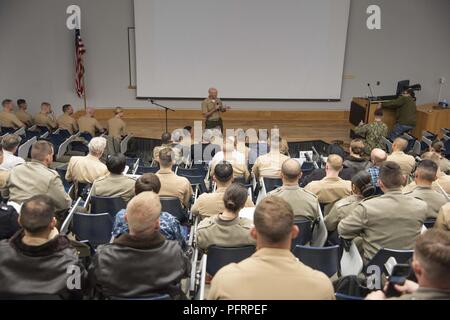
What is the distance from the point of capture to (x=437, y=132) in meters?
10.3

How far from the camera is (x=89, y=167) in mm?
5344

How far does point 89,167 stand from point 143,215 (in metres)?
3.04

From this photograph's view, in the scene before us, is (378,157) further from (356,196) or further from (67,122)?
(67,122)

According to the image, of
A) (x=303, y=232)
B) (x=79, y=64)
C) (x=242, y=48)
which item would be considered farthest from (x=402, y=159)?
(x=79, y=64)

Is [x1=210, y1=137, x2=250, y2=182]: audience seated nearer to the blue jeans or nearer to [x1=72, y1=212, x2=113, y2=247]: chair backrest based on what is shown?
[x1=72, y1=212, x2=113, y2=247]: chair backrest

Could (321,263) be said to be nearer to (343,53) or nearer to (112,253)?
(112,253)

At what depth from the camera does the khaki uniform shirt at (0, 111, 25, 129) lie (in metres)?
9.02

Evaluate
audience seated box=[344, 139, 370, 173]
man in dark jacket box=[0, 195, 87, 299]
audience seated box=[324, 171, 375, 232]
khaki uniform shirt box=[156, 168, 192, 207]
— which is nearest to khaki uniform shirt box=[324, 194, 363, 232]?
audience seated box=[324, 171, 375, 232]

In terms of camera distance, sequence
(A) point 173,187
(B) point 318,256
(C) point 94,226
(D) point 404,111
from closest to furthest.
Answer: (B) point 318,256 < (C) point 94,226 < (A) point 173,187 < (D) point 404,111

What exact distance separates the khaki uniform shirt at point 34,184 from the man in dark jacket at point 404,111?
7229mm

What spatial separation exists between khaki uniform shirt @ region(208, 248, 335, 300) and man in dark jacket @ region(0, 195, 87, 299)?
2.92 ft

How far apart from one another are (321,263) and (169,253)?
1.30 m

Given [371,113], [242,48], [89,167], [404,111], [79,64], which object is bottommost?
[89,167]

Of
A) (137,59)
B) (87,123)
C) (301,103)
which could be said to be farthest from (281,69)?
(87,123)
